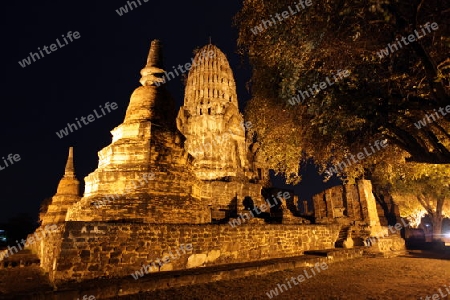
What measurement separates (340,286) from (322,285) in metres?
0.38

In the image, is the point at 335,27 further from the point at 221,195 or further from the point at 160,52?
the point at 221,195

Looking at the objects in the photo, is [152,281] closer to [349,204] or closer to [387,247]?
[387,247]

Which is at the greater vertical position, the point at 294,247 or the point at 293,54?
the point at 293,54

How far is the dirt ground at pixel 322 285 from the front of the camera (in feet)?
17.6

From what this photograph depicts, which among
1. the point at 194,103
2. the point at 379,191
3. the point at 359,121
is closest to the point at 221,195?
the point at 194,103

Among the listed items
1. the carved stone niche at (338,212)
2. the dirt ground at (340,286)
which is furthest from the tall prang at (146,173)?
the carved stone niche at (338,212)

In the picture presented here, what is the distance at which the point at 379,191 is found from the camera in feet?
75.7

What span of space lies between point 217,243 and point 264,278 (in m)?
1.72

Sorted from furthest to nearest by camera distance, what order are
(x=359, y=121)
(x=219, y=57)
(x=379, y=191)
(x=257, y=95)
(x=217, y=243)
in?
(x=219, y=57)
(x=379, y=191)
(x=257, y=95)
(x=217, y=243)
(x=359, y=121)

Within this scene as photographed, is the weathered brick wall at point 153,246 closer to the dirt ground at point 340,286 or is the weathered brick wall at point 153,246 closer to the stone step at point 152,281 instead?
the stone step at point 152,281

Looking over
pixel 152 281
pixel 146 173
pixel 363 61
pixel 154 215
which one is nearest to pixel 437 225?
pixel 363 61

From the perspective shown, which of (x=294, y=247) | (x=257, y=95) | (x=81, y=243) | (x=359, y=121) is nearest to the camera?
(x=81, y=243)

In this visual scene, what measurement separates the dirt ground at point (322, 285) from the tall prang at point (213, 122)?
16.7 m

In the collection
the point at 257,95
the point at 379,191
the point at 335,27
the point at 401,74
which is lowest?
the point at 379,191
